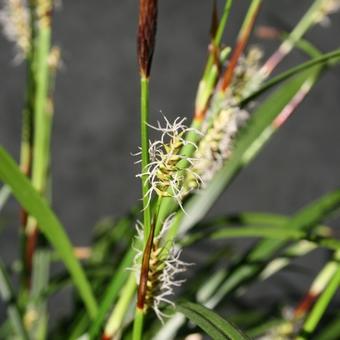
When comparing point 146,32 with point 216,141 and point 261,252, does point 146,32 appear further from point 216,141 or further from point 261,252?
point 261,252

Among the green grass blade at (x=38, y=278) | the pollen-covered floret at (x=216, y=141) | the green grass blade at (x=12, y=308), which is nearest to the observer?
the pollen-covered floret at (x=216, y=141)

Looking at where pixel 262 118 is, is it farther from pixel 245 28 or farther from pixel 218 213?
pixel 218 213

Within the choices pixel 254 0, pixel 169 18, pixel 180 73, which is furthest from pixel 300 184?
pixel 254 0

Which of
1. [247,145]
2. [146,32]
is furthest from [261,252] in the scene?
[146,32]

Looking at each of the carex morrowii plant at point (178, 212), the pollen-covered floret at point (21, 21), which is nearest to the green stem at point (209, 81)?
the carex morrowii plant at point (178, 212)

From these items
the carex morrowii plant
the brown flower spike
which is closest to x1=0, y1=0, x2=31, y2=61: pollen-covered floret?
the carex morrowii plant

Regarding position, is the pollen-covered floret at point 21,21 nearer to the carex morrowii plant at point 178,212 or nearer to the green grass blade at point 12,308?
the carex morrowii plant at point 178,212

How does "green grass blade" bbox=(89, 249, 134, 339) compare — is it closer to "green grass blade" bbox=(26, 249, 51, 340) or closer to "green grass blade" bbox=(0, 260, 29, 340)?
"green grass blade" bbox=(0, 260, 29, 340)
